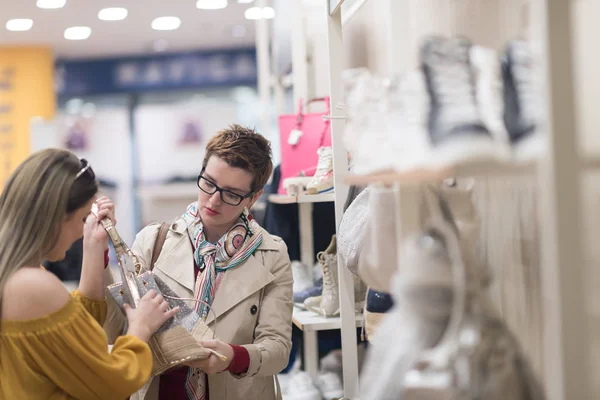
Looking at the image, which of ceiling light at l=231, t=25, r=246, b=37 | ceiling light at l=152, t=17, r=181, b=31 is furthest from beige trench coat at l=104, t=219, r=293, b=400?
ceiling light at l=231, t=25, r=246, b=37

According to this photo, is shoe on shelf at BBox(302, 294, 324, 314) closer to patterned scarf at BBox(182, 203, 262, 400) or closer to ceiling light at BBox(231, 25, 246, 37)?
patterned scarf at BBox(182, 203, 262, 400)

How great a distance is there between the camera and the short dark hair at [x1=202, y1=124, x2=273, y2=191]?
233cm

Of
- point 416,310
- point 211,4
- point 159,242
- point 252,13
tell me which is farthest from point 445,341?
point 252,13

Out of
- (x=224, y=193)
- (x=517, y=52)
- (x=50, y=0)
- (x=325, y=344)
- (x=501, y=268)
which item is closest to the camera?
(x=517, y=52)

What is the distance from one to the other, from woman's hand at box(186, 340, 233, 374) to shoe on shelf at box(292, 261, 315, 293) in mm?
1481

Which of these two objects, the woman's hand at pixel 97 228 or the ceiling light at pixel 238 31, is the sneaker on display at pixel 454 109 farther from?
the ceiling light at pixel 238 31

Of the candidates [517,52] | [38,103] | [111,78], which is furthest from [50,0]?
[517,52]

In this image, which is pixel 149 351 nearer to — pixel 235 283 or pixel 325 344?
pixel 235 283

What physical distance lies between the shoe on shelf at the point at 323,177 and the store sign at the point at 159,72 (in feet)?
27.2

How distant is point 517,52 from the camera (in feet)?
4.18

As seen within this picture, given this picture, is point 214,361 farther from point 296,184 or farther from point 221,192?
point 296,184

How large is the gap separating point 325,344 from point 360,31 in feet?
5.77

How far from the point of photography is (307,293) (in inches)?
133

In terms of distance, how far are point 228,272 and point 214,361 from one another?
0.40 meters
